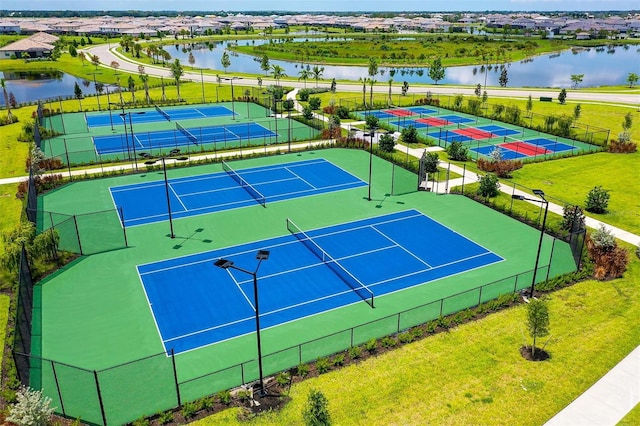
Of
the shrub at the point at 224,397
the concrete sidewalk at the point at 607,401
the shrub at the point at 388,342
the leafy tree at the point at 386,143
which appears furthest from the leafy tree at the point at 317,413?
the leafy tree at the point at 386,143

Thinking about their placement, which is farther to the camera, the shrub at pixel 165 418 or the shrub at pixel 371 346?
the shrub at pixel 371 346

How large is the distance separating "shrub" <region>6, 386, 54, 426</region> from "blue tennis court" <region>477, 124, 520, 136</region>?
46.8 metres

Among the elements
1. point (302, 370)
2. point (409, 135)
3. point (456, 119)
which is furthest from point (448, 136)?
point (302, 370)

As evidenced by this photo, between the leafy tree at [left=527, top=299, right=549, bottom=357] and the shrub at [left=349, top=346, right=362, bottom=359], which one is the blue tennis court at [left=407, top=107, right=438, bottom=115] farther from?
the shrub at [left=349, top=346, right=362, bottom=359]

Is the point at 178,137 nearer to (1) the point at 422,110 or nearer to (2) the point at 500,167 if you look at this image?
(2) the point at 500,167

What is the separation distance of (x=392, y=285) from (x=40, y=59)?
112724 mm

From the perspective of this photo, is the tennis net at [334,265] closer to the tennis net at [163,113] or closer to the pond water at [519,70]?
the tennis net at [163,113]

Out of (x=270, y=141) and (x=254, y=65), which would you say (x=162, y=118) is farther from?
(x=254, y=65)

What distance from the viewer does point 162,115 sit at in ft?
187

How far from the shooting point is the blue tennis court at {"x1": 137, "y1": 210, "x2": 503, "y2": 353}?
65.5ft

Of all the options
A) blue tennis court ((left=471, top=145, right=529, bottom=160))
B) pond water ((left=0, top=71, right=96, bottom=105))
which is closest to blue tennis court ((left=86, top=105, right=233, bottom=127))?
pond water ((left=0, top=71, right=96, bottom=105))

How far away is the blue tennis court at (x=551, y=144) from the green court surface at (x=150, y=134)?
2116cm

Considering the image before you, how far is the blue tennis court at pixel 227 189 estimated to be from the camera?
30.5 meters

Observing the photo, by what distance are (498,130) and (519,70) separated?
7472cm
